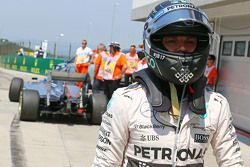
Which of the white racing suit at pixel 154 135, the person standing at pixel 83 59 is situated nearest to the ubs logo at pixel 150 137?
the white racing suit at pixel 154 135

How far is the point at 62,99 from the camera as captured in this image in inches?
402

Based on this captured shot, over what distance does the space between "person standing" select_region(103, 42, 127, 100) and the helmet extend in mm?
10076

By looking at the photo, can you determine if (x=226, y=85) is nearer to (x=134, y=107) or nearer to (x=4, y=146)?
(x=4, y=146)

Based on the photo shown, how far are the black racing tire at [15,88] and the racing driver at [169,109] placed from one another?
1049 cm

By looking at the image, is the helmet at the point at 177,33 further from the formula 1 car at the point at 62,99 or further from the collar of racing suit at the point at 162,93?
the formula 1 car at the point at 62,99

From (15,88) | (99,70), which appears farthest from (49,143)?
(15,88)

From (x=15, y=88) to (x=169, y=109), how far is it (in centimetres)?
1089

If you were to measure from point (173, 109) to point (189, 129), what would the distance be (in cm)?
11

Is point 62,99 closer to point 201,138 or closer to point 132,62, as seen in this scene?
point 132,62

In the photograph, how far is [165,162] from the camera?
2.14 meters

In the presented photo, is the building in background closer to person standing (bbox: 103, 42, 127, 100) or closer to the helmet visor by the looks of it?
person standing (bbox: 103, 42, 127, 100)

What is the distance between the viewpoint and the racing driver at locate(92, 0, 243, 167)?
2.11m

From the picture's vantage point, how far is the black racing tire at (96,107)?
32.5 ft

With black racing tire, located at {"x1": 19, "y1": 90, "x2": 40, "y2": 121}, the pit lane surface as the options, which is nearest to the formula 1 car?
black racing tire, located at {"x1": 19, "y1": 90, "x2": 40, "y2": 121}
